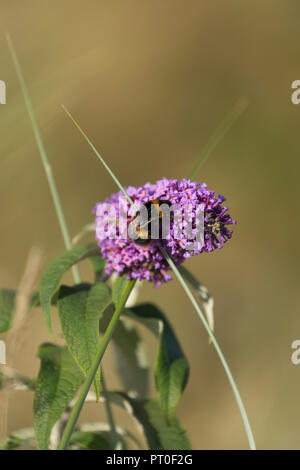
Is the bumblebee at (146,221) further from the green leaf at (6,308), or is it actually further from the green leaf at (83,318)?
the green leaf at (6,308)

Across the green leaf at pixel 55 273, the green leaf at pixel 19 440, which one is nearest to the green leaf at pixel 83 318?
the green leaf at pixel 55 273

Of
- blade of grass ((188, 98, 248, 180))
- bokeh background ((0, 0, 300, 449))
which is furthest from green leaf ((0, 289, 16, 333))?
bokeh background ((0, 0, 300, 449))

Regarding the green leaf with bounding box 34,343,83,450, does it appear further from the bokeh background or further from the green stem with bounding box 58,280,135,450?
the bokeh background

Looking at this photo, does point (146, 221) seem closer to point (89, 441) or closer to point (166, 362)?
point (166, 362)

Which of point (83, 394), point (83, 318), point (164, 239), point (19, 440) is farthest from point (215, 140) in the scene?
point (19, 440)
